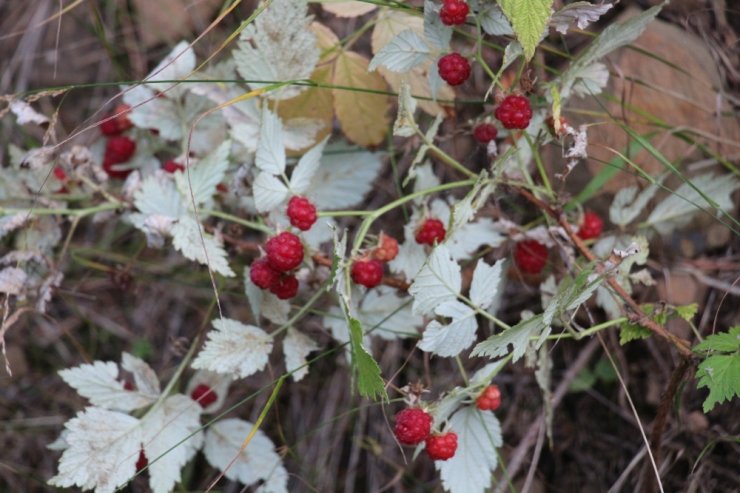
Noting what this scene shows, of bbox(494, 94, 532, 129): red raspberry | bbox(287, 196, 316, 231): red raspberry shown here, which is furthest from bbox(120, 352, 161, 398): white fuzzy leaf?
bbox(494, 94, 532, 129): red raspberry

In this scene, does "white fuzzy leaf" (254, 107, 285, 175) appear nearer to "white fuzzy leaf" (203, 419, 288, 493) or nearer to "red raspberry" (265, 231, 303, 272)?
"red raspberry" (265, 231, 303, 272)

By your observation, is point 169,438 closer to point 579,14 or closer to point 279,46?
point 279,46

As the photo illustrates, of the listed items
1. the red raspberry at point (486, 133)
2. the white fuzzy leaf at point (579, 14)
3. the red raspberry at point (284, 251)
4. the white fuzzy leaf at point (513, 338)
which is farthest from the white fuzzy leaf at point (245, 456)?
the white fuzzy leaf at point (579, 14)

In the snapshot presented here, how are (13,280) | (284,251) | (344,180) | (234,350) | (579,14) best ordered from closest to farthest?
(579,14), (284,251), (234,350), (13,280), (344,180)

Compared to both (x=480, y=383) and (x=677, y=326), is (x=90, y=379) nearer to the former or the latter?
(x=480, y=383)

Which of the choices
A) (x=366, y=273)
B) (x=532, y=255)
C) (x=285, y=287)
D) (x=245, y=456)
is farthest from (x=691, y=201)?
(x=245, y=456)
